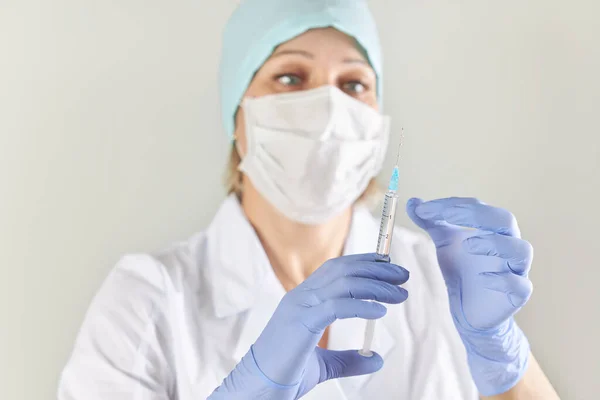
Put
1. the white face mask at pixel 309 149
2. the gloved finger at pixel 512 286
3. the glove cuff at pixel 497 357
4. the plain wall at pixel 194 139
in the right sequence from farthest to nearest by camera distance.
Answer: the plain wall at pixel 194 139
the white face mask at pixel 309 149
the glove cuff at pixel 497 357
the gloved finger at pixel 512 286

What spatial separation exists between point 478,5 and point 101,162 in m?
1.06

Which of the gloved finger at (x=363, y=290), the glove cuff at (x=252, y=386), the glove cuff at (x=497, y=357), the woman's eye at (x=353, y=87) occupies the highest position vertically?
the woman's eye at (x=353, y=87)

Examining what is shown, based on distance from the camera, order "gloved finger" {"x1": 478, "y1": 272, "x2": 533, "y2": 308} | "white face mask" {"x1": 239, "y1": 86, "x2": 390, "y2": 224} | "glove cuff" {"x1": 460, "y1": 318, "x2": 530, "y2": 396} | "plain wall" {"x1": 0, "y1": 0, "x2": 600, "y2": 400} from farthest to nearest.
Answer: "plain wall" {"x1": 0, "y1": 0, "x2": 600, "y2": 400} < "white face mask" {"x1": 239, "y1": 86, "x2": 390, "y2": 224} < "glove cuff" {"x1": 460, "y1": 318, "x2": 530, "y2": 396} < "gloved finger" {"x1": 478, "y1": 272, "x2": 533, "y2": 308}

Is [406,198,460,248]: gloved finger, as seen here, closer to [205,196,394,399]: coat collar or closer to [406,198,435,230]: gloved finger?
[406,198,435,230]: gloved finger

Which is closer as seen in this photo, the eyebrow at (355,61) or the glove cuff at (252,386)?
the glove cuff at (252,386)

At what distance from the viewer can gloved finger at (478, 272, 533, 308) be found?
0.84 meters

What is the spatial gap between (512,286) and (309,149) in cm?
44

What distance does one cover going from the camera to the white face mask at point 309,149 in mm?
1073

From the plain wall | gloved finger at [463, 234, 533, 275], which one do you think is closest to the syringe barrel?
gloved finger at [463, 234, 533, 275]

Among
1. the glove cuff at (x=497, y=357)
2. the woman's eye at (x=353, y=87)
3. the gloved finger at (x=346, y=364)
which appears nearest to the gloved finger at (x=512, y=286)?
the glove cuff at (x=497, y=357)

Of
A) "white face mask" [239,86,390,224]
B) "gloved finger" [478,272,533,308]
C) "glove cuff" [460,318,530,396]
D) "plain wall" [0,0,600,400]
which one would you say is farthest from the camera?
"plain wall" [0,0,600,400]

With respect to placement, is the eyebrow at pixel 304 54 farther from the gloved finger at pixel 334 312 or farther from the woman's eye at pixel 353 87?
the gloved finger at pixel 334 312

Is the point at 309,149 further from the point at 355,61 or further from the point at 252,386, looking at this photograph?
the point at 252,386

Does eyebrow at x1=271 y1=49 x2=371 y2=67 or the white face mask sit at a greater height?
eyebrow at x1=271 y1=49 x2=371 y2=67
